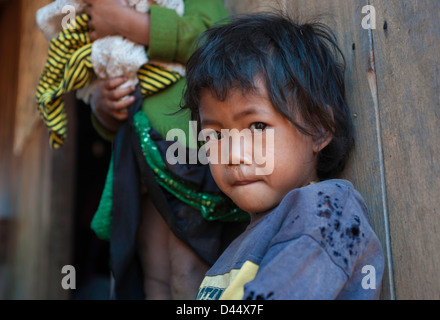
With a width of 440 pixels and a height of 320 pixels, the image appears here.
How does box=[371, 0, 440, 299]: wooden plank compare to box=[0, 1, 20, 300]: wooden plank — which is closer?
box=[371, 0, 440, 299]: wooden plank

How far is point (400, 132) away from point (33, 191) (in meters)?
2.70

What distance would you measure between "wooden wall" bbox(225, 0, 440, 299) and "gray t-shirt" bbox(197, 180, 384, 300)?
0.25ft

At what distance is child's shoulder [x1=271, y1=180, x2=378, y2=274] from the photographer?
0.86 meters

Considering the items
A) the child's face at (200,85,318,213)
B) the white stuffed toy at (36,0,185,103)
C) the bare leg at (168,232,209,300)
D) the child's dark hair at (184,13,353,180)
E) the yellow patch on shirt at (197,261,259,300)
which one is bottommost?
the bare leg at (168,232,209,300)

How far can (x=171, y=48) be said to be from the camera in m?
1.53

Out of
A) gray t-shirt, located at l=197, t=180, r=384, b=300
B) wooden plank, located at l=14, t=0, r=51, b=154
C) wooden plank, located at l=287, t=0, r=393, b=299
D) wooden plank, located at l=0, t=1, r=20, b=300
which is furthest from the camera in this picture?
wooden plank, located at l=0, t=1, r=20, b=300

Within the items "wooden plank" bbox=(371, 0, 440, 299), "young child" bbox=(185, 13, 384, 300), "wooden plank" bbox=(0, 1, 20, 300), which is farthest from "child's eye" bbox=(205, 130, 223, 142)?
"wooden plank" bbox=(0, 1, 20, 300)

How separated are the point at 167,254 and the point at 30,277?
6.33 ft

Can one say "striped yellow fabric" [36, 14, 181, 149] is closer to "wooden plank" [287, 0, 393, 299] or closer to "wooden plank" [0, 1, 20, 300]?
"wooden plank" [287, 0, 393, 299]

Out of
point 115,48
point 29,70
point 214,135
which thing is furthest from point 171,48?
point 29,70

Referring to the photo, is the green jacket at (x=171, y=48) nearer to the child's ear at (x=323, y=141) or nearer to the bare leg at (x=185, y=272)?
the bare leg at (x=185, y=272)

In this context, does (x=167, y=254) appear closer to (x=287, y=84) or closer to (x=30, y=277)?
(x=287, y=84)

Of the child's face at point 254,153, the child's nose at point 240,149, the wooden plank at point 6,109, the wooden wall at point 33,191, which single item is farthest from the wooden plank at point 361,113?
the wooden plank at point 6,109

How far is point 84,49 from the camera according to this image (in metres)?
1.58
